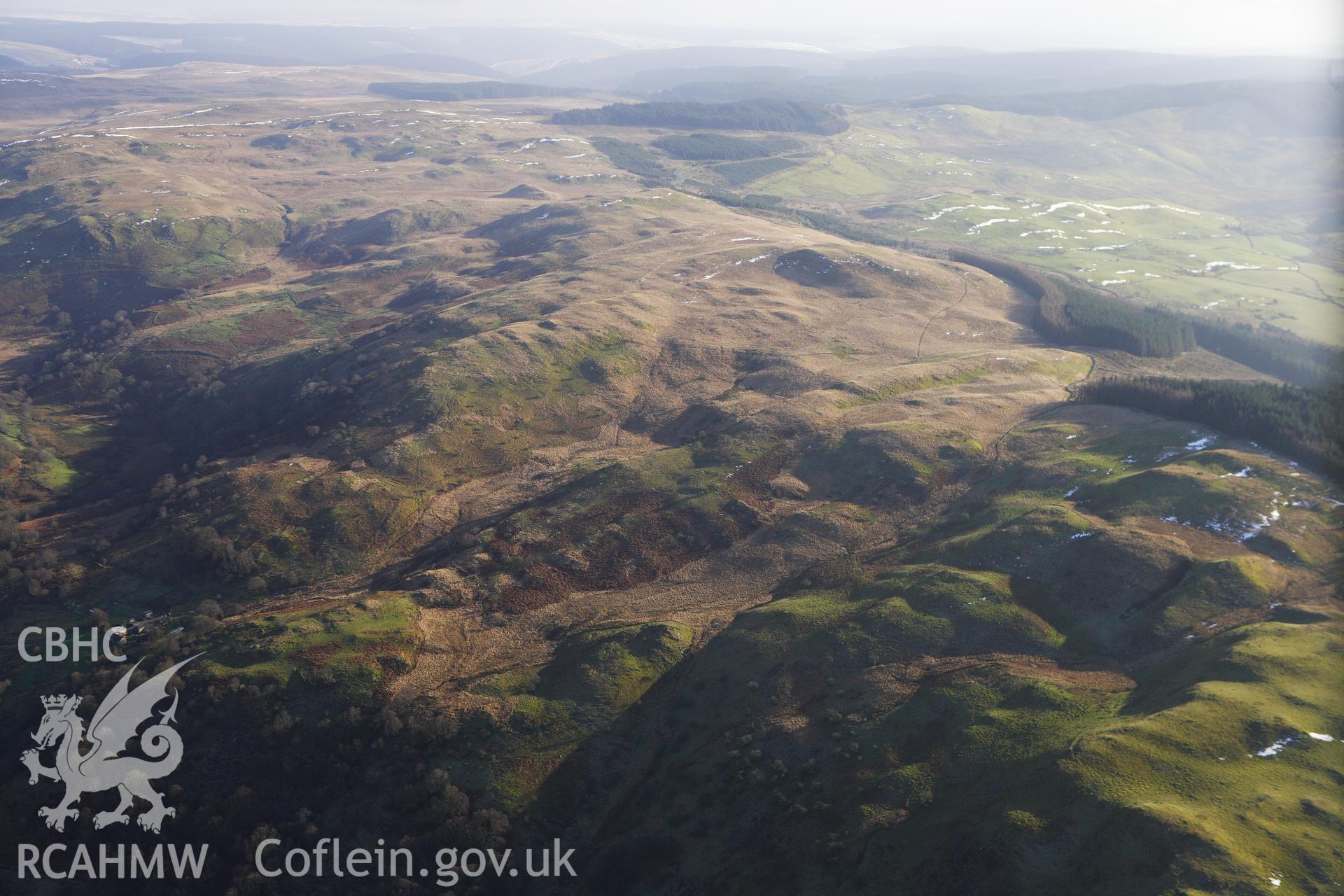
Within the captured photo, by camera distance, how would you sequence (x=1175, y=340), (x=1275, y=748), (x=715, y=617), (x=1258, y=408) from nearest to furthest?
(x=1275, y=748) → (x=715, y=617) → (x=1258, y=408) → (x=1175, y=340)

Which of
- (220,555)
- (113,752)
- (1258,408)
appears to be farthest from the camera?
(1258,408)

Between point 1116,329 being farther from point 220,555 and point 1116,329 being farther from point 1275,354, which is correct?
point 220,555

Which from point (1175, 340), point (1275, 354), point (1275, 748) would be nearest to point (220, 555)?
point (1275, 748)

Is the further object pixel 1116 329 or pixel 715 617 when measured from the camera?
pixel 1116 329

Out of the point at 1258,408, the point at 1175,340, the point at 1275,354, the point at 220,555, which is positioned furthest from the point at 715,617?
the point at 1275,354

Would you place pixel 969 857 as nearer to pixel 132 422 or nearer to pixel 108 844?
pixel 108 844

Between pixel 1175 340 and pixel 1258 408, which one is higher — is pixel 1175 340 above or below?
above

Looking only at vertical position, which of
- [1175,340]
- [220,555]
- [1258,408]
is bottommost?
[220,555]

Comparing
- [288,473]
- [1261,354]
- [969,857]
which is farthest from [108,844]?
[1261,354]
